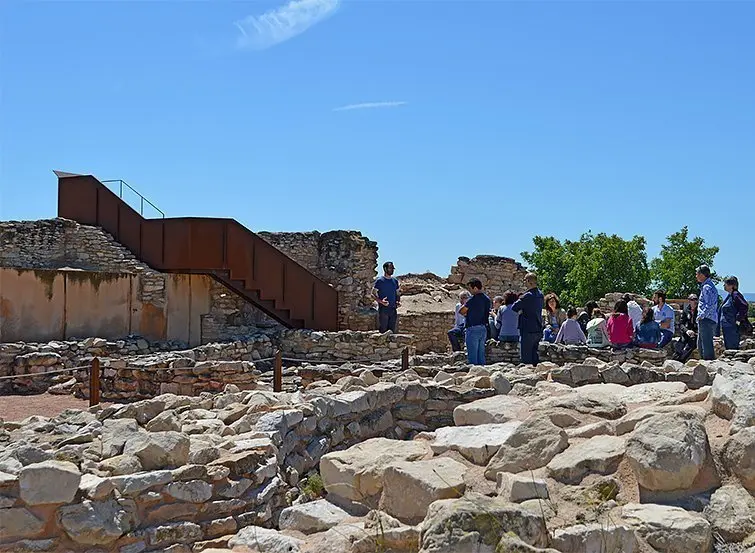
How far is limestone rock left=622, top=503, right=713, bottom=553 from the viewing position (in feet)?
12.2

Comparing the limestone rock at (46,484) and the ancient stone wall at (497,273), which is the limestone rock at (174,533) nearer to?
the limestone rock at (46,484)

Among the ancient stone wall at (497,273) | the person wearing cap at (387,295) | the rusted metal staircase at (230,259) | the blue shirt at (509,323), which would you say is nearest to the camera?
the blue shirt at (509,323)

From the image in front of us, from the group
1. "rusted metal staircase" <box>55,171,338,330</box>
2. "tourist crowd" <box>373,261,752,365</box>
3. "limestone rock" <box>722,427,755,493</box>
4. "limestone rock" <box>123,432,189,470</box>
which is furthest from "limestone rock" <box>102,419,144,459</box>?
"rusted metal staircase" <box>55,171,338,330</box>

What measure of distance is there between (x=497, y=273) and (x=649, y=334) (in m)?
11.9

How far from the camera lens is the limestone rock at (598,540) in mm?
3658

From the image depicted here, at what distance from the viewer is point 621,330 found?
11.7 m

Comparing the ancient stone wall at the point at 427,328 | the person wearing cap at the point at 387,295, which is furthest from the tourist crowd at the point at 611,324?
the ancient stone wall at the point at 427,328

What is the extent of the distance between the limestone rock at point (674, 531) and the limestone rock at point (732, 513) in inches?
4.0

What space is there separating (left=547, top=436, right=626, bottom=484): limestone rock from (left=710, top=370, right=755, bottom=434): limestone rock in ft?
2.37

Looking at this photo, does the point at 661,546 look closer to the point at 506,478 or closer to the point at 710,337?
the point at 506,478

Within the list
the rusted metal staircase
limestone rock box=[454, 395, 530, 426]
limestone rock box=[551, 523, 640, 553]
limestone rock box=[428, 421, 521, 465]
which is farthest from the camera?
the rusted metal staircase

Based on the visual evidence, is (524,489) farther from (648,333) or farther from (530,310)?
(648,333)

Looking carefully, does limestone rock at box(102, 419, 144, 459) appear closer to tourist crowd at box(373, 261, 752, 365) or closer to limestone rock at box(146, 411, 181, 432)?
limestone rock at box(146, 411, 181, 432)

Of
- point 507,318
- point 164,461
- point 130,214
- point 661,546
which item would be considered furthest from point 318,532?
point 130,214
